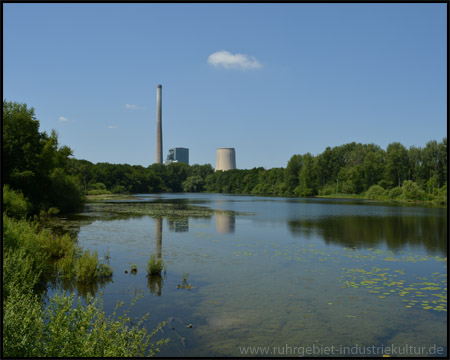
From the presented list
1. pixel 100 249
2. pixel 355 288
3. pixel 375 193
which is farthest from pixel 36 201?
pixel 375 193

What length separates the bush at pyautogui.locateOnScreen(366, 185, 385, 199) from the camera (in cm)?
9912

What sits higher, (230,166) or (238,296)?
(230,166)

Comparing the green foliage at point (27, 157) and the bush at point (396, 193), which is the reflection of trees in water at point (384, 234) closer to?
the green foliage at point (27, 157)

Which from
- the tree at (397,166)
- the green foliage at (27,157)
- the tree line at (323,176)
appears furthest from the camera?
the tree at (397,166)

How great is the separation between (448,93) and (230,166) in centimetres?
19027

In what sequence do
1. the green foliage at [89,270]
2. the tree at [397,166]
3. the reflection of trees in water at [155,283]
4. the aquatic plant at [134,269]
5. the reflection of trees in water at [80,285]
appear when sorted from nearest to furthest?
the reflection of trees in water at [80,285] < the reflection of trees in water at [155,283] < the green foliage at [89,270] < the aquatic plant at [134,269] < the tree at [397,166]

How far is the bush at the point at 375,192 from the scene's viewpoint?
325 ft

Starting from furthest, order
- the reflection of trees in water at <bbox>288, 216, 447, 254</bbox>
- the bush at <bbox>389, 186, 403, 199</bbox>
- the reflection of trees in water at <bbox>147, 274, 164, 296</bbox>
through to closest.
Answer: the bush at <bbox>389, 186, 403, 199</bbox> < the reflection of trees in water at <bbox>288, 216, 447, 254</bbox> < the reflection of trees in water at <bbox>147, 274, 164, 296</bbox>

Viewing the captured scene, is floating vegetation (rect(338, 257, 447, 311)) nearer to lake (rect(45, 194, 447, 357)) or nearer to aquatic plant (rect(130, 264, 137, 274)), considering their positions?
lake (rect(45, 194, 447, 357))

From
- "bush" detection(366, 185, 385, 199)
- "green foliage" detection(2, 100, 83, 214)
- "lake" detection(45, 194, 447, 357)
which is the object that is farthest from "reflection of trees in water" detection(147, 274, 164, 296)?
"bush" detection(366, 185, 385, 199)

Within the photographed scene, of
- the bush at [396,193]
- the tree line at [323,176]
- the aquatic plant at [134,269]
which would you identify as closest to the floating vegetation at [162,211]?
the tree line at [323,176]

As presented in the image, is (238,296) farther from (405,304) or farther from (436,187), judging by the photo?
(436,187)

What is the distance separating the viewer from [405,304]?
12.2 m

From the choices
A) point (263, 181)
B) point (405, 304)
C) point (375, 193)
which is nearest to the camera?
point (405, 304)
